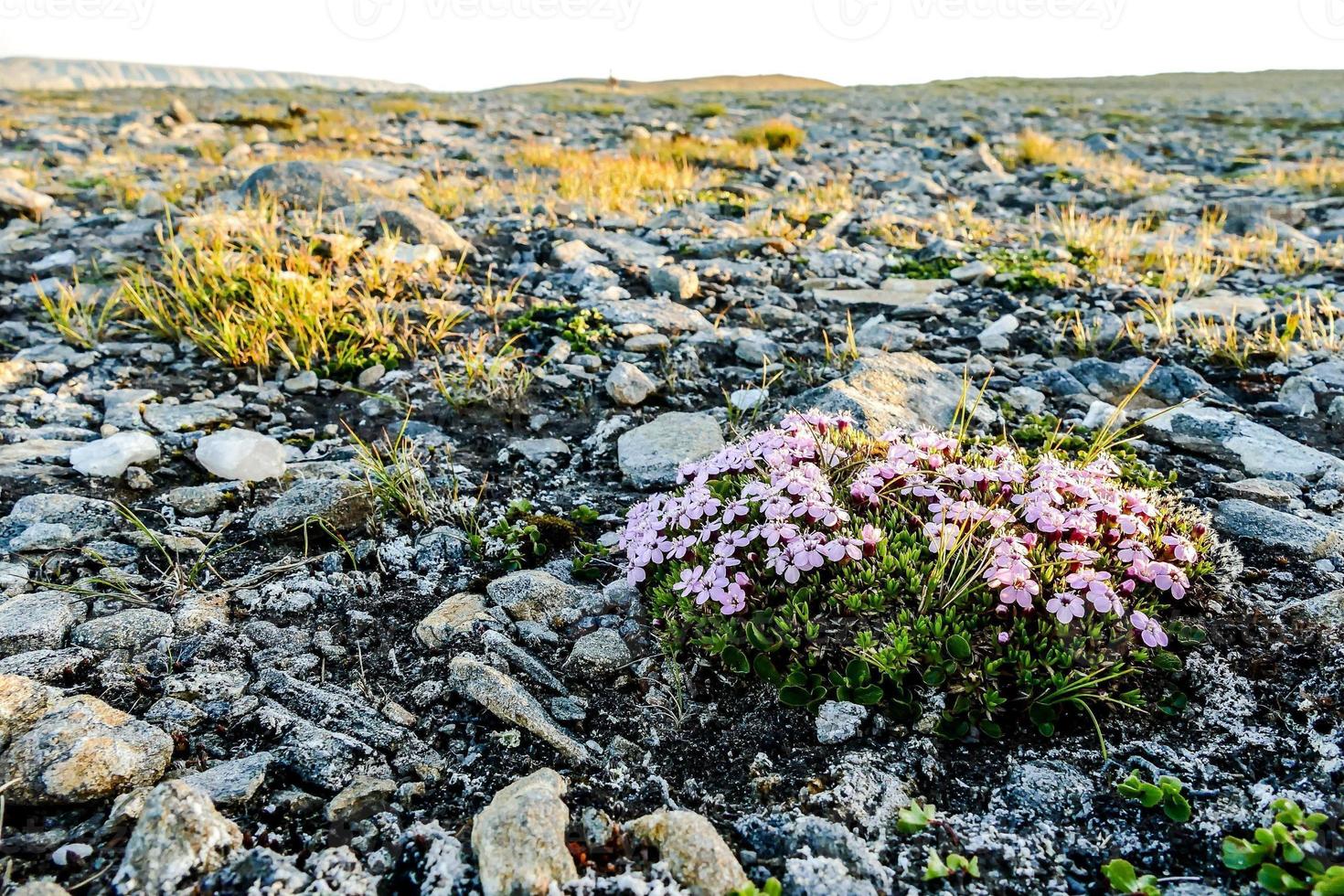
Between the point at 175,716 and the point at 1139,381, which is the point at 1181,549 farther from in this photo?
the point at 175,716

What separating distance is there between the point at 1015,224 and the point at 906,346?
5650 mm

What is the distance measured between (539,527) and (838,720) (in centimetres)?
186

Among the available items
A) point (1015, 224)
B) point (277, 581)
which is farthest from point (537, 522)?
point (1015, 224)

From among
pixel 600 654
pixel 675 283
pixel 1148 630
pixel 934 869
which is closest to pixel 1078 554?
pixel 1148 630

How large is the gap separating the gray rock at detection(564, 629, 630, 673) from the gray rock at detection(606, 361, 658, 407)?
2.37m

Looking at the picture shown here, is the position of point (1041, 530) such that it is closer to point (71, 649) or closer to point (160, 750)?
point (160, 750)

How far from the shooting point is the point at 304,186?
9.45 meters

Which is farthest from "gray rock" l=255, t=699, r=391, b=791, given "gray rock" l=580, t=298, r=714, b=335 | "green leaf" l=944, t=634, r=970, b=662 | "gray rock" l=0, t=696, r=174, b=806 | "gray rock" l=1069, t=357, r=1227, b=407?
"gray rock" l=1069, t=357, r=1227, b=407

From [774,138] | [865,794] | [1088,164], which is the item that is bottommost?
[865,794]

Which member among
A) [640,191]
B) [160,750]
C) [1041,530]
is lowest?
[160,750]

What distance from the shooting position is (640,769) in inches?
111

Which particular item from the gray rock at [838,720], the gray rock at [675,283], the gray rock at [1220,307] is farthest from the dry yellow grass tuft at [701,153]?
the gray rock at [838,720]

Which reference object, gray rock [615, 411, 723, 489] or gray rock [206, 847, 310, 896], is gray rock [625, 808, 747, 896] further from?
gray rock [615, 411, 723, 489]

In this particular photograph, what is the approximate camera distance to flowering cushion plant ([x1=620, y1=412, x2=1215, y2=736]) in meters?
2.95
